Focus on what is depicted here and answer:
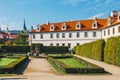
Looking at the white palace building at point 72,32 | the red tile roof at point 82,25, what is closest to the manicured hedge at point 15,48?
the white palace building at point 72,32

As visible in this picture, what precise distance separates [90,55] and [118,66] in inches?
673

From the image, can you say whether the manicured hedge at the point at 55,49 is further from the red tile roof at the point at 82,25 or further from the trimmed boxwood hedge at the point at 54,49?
the red tile roof at the point at 82,25

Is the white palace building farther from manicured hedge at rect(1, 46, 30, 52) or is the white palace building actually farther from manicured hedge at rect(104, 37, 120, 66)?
manicured hedge at rect(104, 37, 120, 66)

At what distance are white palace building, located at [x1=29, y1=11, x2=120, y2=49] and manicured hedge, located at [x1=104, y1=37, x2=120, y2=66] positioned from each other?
33583 millimetres

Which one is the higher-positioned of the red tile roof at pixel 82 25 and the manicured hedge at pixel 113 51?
the red tile roof at pixel 82 25

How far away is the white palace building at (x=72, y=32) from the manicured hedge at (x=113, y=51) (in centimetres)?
3358

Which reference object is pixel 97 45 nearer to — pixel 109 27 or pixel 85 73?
pixel 85 73

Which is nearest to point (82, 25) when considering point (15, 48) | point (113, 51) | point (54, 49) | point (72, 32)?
point (72, 32)

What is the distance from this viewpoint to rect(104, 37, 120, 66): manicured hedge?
27.9 metres

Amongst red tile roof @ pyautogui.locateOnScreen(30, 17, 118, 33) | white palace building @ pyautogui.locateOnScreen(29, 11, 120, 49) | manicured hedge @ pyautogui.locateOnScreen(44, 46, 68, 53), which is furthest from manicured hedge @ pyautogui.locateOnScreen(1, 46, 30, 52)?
red tile roof @ pyautogui.locateOnScreen(30, 17, 118, 33)

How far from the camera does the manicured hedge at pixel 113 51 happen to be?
2790 centimetres

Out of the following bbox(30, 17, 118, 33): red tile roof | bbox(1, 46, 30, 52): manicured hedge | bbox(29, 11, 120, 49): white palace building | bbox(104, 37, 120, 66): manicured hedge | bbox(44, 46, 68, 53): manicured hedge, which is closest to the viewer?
bbox(104, 37, 120, 66): manicured hedge

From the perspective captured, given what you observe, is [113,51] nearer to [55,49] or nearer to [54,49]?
[55,49]

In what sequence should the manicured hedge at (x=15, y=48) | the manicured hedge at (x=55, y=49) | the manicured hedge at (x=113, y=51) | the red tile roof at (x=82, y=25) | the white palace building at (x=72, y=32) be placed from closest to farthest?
the manicured hedge at (x=113, y=51)
the manicured hedge at (x=15, y=48)
the manicured hedge at (x=55, y=49)
the white palace building at (x=72, y=32)
the red tile roof at (x=82, y=25)
